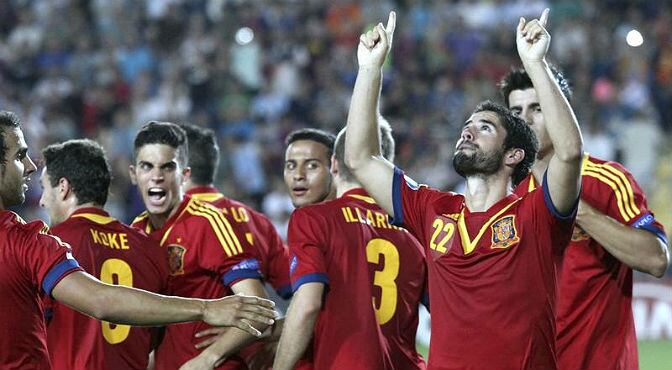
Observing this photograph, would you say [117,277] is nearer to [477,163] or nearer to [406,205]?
[406,205]

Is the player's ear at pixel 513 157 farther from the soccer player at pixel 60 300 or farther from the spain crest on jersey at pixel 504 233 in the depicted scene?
the soccer player at pixel 60 300

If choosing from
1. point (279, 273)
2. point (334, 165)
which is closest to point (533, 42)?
point (334, 165)

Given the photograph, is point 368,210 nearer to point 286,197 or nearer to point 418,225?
point 418,225

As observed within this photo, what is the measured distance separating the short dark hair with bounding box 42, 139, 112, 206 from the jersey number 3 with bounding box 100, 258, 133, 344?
41 centimetres

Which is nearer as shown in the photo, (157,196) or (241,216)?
(157,196)

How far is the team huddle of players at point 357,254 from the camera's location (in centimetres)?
495

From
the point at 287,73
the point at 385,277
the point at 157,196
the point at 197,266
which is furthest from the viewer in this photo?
the point at 287,73

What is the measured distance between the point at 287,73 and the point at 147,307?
12822 millimetres

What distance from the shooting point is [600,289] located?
5.92m

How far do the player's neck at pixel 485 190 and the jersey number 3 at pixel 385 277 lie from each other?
36.3 inches

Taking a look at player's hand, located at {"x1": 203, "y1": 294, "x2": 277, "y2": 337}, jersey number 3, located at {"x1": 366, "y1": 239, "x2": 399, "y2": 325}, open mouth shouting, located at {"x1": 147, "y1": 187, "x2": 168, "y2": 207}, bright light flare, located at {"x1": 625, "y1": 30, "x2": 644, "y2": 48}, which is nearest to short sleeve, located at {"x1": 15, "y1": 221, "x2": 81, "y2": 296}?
player's hand, located at {"x1": 203, "y1": 294, "x2": 277, "y2": 337}

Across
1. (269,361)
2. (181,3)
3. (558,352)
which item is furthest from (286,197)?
(558,352)

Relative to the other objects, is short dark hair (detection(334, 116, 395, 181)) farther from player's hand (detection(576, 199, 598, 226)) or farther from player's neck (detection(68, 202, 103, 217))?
player's neck (detection(68, 202, 103, 217))

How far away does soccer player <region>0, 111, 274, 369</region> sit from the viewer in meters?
4.89
